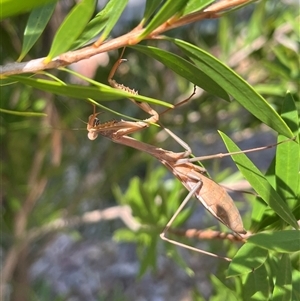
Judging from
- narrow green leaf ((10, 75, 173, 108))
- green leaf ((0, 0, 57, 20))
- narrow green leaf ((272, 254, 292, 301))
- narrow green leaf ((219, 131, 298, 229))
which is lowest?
narrow green leaf ((272, 254, 292, 301))

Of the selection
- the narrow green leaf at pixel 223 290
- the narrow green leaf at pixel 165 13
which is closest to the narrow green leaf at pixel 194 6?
the narrow green leaf at pixel 165 13

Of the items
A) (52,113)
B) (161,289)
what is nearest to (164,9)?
(52,113)

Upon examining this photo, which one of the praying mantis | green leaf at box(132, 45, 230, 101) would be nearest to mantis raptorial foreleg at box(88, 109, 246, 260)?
the praying mantis

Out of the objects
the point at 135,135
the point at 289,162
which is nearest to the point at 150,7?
the point at 289,162

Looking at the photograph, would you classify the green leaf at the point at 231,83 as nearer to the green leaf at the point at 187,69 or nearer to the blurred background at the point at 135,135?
the green leaf at the point at 187,69

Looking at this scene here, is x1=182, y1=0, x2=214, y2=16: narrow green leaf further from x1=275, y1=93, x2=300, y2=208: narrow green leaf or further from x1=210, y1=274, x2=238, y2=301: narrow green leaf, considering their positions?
x1=210, y1=274, x2=238, y2=301: narrow green leaf

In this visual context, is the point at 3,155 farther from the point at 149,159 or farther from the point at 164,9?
the point at 164,9
